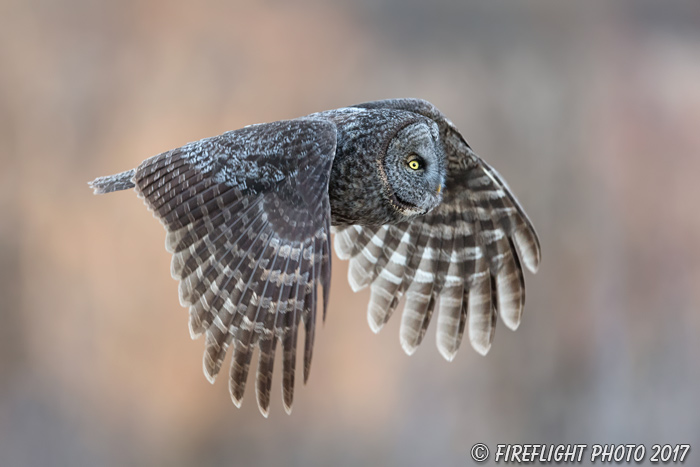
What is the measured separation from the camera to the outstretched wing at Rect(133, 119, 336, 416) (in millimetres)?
1212

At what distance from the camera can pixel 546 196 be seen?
2818 millimetres

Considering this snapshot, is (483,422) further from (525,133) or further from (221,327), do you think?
(221,327)

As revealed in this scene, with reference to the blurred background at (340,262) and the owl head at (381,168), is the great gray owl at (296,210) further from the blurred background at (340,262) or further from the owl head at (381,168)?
the blurred background at (340,262)

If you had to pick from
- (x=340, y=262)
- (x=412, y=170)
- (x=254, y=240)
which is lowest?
(x=340, y=262)

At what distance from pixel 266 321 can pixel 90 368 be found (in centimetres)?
174

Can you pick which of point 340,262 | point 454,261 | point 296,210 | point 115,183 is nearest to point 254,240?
point 296,210

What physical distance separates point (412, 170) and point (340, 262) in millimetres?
1203

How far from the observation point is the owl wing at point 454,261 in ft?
5.85

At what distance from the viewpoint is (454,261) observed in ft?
6.07

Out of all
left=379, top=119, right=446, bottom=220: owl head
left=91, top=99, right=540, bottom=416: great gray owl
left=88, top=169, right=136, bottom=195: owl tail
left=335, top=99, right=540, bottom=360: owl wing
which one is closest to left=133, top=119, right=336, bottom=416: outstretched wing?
left=91, top=99, right=540, bottom=416: great gray owl

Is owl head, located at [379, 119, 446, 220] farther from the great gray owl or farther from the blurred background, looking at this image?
the blurred background

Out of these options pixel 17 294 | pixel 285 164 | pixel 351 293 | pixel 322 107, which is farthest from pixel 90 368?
pixel 285 164

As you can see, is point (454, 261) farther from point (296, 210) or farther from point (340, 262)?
point (340, 262)

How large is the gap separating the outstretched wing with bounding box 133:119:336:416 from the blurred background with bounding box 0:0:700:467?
1.36 m
